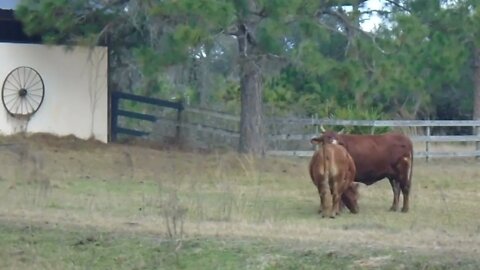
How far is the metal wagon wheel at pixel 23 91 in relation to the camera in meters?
26.3

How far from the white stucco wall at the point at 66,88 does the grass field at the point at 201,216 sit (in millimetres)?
626

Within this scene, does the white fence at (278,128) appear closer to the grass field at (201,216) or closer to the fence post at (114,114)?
the fence post at (114,114)

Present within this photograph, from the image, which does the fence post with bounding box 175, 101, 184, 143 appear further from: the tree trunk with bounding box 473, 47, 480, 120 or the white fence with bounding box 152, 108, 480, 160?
the tree trunk with bounding box 473, 47, 480, 120

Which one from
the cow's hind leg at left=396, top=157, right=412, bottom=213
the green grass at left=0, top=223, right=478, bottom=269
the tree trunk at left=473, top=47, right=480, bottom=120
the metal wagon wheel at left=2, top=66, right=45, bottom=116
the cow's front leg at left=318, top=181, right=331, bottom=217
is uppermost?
the tree trunk at left=473, top=47, right=480, bottom=120

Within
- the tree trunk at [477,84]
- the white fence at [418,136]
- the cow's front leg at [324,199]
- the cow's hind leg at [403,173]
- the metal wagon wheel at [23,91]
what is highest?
the tree trunk at [477,84]

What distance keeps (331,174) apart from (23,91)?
1099 centimetres

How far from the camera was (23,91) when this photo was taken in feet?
86.9

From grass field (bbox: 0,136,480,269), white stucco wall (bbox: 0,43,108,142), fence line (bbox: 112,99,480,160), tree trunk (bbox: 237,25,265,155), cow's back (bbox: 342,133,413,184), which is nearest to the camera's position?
grass field (bbox: 0,136,480,269)

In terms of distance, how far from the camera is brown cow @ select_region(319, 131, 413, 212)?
19.0 meters

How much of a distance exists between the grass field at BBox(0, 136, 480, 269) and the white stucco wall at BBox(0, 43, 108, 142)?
63 cm

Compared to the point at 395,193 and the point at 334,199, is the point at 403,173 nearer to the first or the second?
the point at 395,193

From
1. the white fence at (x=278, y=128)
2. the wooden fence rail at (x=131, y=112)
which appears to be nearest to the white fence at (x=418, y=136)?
the white fence at (x=278, y=128)

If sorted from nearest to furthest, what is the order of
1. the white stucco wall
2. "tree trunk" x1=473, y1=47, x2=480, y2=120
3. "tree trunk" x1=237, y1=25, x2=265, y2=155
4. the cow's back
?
the cow's back → "tree trunk" x1=237, y1=25, x2=265, y2=155 → the white stucco wall → "tree trunk" x1=473, y1=47, x2=480, y2=120

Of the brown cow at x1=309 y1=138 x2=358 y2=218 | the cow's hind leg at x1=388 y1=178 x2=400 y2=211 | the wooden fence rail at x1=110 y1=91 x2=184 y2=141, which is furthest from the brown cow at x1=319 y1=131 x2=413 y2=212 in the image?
the wooden fence rail at x1=110 y1=91 x2=184 y2=141
